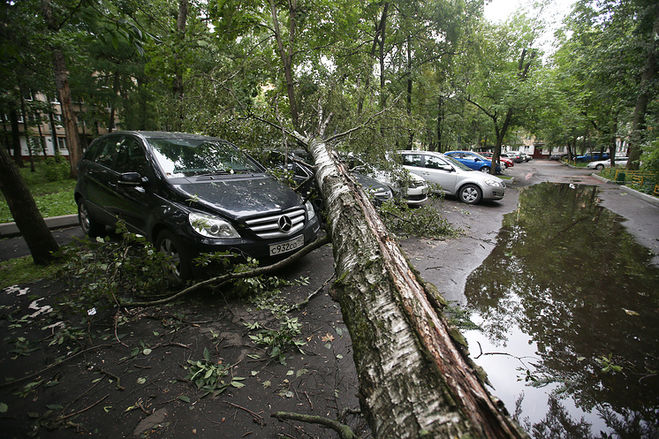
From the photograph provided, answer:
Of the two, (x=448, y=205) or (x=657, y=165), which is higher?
(x=657, y=165)

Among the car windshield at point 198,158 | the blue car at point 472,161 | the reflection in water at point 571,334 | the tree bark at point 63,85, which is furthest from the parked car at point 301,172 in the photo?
the blue car at point 472,161

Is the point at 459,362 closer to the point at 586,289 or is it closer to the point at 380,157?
the point at 586,289

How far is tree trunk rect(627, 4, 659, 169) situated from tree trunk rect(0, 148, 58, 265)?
20.5 m

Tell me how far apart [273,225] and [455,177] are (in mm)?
8468

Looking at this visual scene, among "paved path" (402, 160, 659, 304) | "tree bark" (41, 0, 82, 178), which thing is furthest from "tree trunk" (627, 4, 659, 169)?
"tree bark" (41, 0, 82, 178)

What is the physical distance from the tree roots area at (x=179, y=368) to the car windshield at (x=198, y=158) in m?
1.68

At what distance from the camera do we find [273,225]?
3.52m

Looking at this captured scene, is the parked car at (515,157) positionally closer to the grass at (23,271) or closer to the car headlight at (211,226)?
the car headlight at (211,226)

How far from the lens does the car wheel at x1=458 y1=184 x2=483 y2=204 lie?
989 centimetres

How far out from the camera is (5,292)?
10.9 ft

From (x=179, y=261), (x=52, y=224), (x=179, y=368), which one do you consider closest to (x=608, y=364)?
(x=179, y=368)

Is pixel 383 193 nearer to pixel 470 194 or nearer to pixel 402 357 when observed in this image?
pixel 470 194

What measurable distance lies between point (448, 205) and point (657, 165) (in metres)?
8.43

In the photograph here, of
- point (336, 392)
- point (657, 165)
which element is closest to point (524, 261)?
point (336, 392)
